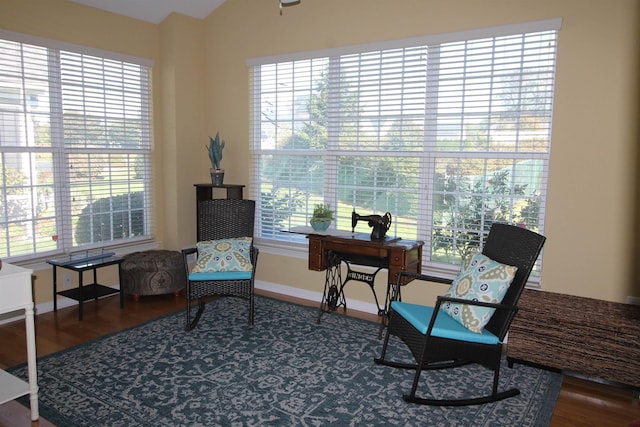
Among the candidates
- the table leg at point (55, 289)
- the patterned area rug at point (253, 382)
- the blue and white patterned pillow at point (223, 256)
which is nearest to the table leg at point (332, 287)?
the patterned area rug at point (253, 382)

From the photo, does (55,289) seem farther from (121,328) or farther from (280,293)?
(280,293)

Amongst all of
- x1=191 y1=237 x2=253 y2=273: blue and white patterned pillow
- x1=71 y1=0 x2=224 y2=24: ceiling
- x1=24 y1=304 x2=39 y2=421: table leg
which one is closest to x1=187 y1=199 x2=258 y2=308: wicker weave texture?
x1=191 y1=237 x2=253 y2=273: blue and white patterned pillow

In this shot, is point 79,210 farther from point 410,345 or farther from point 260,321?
point 410,345

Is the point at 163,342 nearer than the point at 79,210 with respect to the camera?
Yes

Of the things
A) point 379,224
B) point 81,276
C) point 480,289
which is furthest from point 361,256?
point 81,276

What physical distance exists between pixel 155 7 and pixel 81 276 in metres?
2.54

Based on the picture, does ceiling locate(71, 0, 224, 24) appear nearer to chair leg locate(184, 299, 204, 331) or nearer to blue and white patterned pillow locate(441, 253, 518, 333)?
chair leg locate(184, 299, 204, 331)

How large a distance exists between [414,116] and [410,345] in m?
1.93

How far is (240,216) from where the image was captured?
452 cm

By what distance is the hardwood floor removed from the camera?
2.67m

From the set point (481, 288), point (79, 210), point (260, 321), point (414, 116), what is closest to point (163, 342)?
point (260, 321)

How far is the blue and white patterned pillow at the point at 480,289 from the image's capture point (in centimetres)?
281

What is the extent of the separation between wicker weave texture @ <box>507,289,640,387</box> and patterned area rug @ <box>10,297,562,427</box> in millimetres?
183

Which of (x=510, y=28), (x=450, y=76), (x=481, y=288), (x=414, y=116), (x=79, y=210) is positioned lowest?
(x=481, y=288)
